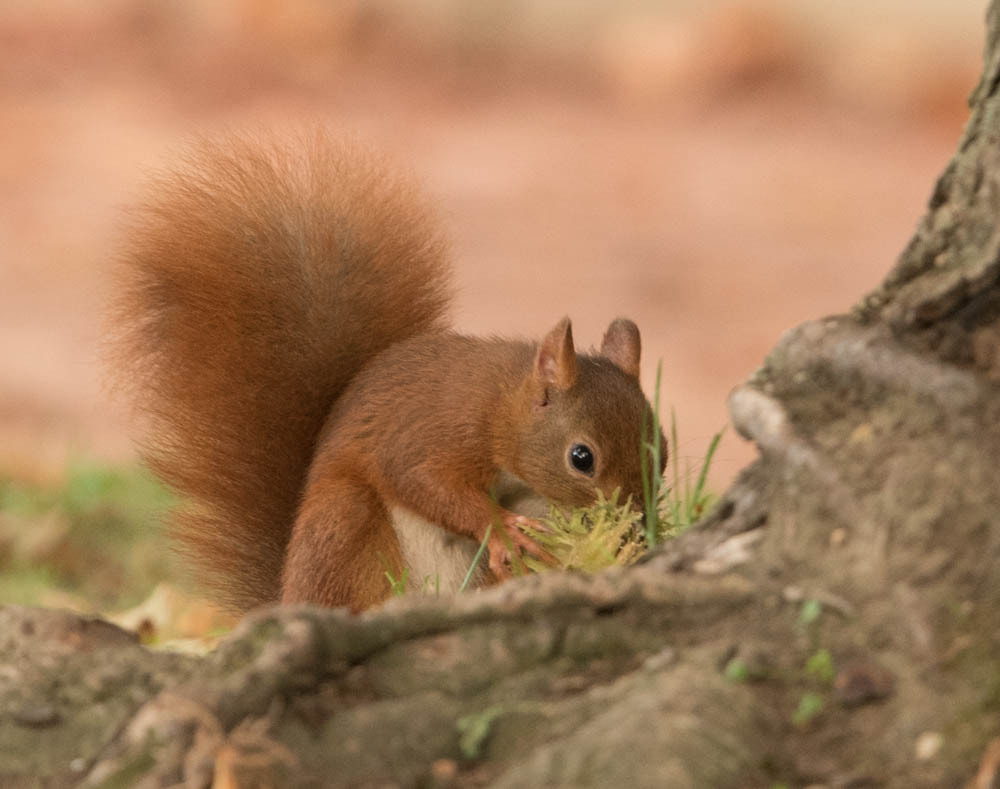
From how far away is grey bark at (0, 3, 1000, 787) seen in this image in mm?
1057

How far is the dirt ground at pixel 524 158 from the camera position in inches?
250

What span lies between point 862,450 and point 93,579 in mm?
2422

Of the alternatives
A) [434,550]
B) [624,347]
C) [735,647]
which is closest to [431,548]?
[434,550]

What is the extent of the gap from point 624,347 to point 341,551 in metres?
0.58

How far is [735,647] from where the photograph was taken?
114 centimetres

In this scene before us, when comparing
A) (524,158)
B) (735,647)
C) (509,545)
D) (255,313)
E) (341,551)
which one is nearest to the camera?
(735,647)

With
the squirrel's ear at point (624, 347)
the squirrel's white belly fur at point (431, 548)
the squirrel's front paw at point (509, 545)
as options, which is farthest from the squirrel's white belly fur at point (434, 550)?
the squirrel's ear at point (624, 347)

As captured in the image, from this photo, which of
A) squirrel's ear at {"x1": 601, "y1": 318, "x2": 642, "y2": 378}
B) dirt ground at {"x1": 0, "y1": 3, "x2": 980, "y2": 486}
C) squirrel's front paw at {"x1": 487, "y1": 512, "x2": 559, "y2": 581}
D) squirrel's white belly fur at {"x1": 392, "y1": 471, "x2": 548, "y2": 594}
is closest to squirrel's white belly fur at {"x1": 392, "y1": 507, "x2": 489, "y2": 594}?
squirrel's white belly fur at {"x1": 392, "y1": 471, "x2": 548, "y2": 594}

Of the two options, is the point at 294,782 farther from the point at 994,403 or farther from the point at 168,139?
the point at 168,139

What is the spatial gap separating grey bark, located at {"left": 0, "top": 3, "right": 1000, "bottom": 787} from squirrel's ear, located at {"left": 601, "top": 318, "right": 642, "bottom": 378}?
92cm

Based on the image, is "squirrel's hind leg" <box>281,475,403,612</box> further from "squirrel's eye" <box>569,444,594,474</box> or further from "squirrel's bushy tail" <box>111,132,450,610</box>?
"squirrel's eye" <box>569,444,594,474</box>

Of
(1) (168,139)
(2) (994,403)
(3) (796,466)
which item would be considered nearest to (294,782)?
(3) (796,466)

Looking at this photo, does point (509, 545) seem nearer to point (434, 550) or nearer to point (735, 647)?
point (434, 550)

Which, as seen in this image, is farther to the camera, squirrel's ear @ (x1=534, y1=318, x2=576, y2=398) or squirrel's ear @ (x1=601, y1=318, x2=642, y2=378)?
squirrel's ear @ (x1=601, y1=318, x2=642, y2=378)
